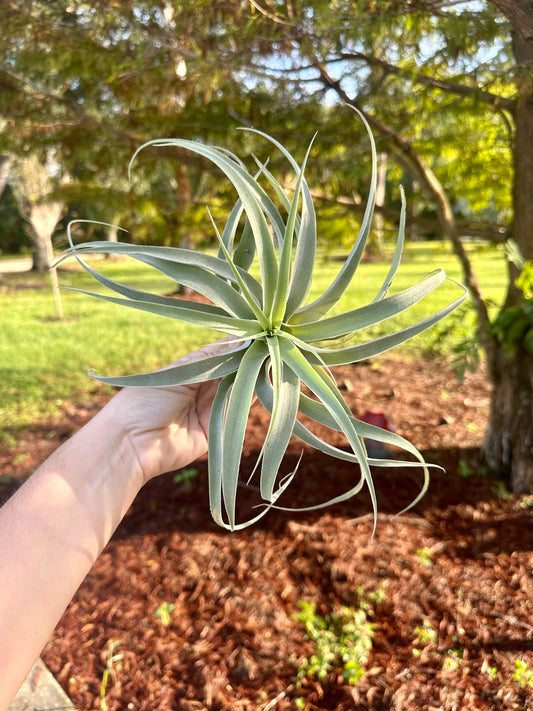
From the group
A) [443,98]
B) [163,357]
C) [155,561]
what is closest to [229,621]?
[155,561]

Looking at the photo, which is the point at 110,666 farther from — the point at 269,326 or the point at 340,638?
the point at 269,326

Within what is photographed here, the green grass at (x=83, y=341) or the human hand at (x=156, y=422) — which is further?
the green grass at (x=83, y=341)

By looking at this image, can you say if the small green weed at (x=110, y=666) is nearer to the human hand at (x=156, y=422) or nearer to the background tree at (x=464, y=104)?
the human hand at (x=156, y=422)

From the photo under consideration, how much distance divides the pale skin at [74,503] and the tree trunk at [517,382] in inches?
80.2

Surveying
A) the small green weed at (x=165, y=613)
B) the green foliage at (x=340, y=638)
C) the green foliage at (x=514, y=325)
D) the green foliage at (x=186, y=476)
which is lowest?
the small green weed at (x=165, y=613)

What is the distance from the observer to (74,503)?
4.52 ft

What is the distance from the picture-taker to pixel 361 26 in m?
1.93

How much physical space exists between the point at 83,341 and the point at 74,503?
7180 mm

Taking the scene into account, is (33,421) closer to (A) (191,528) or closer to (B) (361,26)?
(A) (191,528)

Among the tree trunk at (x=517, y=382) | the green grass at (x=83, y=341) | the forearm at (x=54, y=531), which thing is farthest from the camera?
the green grass at (x=83, y=341)

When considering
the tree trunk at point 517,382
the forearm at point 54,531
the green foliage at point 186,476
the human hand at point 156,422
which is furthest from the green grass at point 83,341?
the forearm at point 54,531

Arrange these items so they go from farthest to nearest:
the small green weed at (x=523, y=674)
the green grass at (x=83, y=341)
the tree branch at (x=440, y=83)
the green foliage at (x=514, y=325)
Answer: the green grass at (x=83, y=341) → the green foliage at (x=514, y=325) → the tree branch at (x=440, y=83) → the small green weed at (x=523, y=674)

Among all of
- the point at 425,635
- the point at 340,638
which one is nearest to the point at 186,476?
the point at 340,638

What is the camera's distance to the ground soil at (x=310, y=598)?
2.16 metres
